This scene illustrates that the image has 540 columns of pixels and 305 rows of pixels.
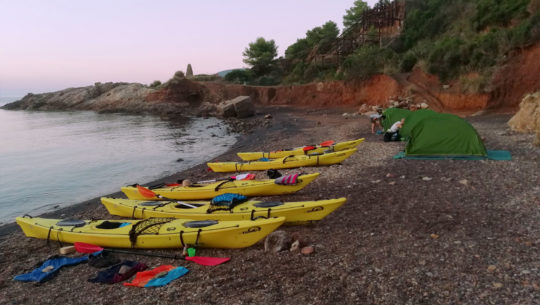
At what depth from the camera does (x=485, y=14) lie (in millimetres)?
21328

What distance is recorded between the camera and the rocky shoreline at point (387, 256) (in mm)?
4129

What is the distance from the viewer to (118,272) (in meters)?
5.33

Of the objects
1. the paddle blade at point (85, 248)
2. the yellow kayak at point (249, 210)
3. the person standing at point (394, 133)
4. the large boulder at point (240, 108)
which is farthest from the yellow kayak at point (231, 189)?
the large boulder at point (240, 108)

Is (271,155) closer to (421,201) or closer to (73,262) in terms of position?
(421,201)

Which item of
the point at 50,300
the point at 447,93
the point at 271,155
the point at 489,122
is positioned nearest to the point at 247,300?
the point at 50,300

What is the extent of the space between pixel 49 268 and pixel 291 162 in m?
7.09

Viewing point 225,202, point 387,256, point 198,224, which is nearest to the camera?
point 387,256

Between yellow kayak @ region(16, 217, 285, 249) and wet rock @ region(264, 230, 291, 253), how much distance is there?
19 centimetres

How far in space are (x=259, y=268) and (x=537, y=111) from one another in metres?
12.0

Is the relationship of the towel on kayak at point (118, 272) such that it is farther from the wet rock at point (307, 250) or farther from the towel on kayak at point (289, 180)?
the towel on kayak at point (289, 180)

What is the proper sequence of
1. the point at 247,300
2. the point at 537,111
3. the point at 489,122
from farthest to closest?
the point at 489,122 → the point at 537,111 → the point at 247,300

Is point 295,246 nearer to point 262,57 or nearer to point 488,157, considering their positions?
point 488,157

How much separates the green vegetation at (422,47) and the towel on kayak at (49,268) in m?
19.4

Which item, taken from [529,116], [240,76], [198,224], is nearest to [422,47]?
[529,116]
